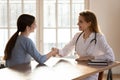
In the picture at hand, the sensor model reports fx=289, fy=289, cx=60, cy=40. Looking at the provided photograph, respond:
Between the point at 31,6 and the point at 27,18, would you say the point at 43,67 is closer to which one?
the point at 27,18

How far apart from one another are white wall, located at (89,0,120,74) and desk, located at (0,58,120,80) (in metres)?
2.83

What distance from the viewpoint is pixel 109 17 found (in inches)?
226

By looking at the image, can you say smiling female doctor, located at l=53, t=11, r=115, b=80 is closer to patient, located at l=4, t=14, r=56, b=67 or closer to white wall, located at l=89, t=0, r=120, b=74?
patient, located at l=4, t=14, r=56, b=67

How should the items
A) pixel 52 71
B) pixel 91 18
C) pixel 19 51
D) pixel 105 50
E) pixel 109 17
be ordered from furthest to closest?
pixel 109 17, pixel 91 18, pixel 105 50, pixel 19 51, pixel 52 71

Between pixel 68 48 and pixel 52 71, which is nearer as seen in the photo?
pixel 52 71

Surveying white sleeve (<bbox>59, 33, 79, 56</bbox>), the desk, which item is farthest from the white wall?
the desk

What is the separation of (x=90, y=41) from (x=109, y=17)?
271 centimetres

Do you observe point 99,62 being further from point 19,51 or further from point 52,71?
point 19,51

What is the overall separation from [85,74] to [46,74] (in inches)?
12.8

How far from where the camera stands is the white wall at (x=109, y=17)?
5.70 m

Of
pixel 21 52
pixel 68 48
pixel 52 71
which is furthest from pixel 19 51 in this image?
pixel 68 48

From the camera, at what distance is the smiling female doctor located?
3072mm

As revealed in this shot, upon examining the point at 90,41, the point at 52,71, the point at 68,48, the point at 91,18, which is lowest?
the point at 52,71

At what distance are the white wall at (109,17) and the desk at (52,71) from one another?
2832 mm
